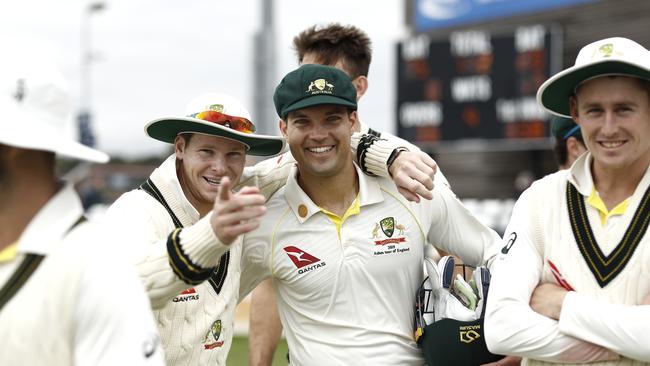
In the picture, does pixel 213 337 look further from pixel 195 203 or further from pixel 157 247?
pixel 157 247

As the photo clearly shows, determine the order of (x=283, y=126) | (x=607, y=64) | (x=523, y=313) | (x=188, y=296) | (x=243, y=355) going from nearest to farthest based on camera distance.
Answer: (x=607, y=64)
(x=523, y=313)
(x=188, y=296)
(x=283, y=126)
(x=243, y=355)

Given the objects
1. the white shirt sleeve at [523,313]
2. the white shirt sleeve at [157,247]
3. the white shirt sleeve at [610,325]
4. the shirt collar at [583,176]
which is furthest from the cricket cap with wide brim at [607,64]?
the white shirt sleeve at [157,247]

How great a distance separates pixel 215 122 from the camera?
3693mm

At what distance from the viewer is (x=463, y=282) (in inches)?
152

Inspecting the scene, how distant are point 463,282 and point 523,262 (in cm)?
66

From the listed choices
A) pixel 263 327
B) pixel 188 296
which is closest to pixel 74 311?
pixel 188 296

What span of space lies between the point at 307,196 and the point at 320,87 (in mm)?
485

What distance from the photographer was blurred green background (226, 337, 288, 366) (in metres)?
9.23

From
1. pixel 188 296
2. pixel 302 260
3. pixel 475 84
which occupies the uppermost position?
pixel 475 84

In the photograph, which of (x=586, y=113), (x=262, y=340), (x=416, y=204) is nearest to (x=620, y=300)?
(x=586, y=113)

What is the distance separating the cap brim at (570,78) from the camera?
117 inches

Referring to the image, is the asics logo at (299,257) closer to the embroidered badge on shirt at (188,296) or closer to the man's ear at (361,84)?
the embroidered badge on shirt at (188,296)

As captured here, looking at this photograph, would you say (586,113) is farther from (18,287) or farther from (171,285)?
(18,287)

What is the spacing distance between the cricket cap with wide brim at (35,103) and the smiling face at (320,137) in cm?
171
